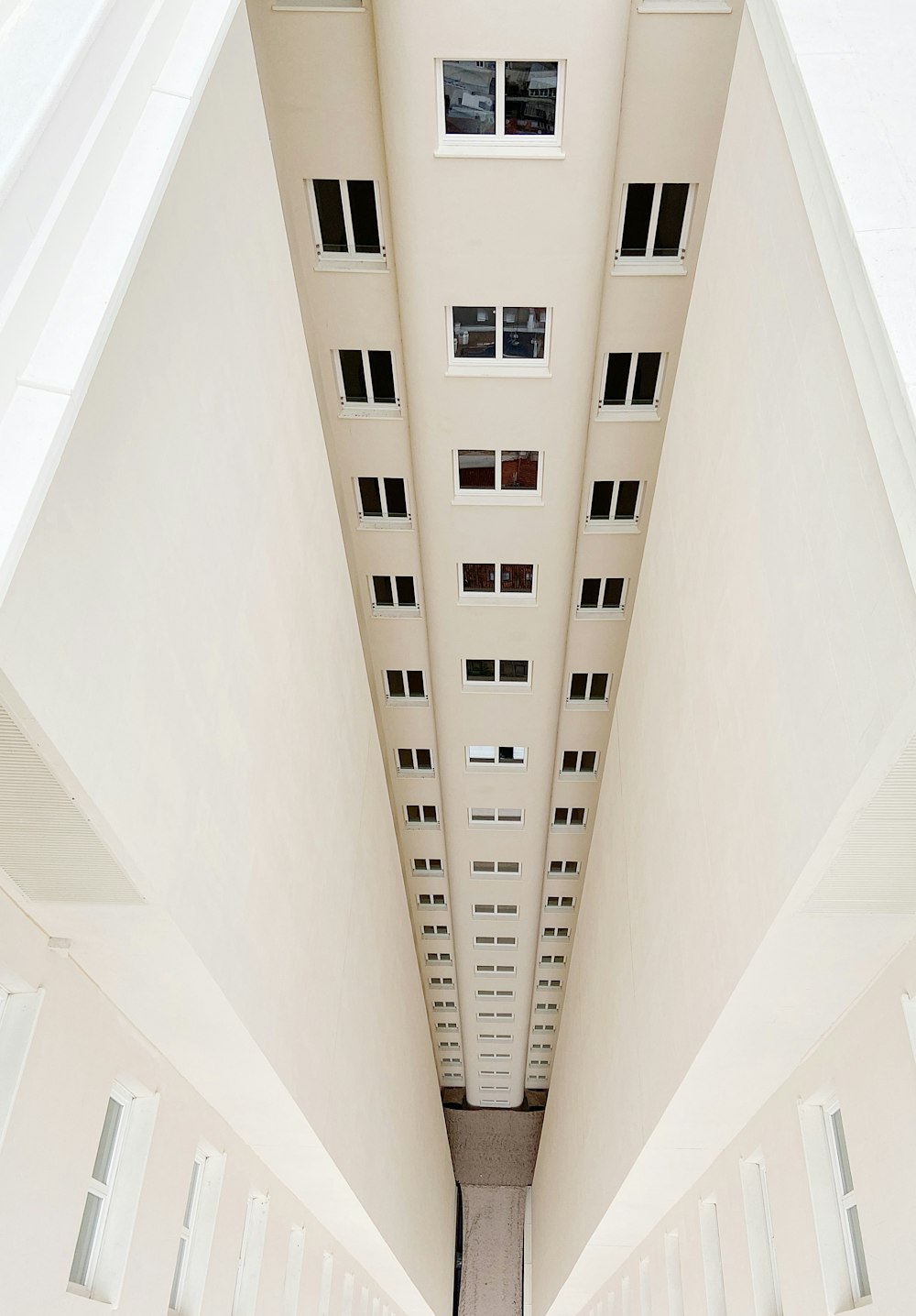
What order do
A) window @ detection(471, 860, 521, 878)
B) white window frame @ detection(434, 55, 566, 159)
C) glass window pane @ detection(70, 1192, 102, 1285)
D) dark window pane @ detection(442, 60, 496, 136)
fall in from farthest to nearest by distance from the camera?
window @ detection(471, 860, 521, 878) < white window frame @ detection(434, 55, 566, 159) < dark window pane @ detection(442, 60, 496, 136) < glass window pane @ detection(70, 1192, 102, 1285)

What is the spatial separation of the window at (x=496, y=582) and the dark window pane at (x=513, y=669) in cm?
228

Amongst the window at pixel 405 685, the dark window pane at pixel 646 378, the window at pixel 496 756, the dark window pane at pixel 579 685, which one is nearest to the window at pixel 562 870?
the window at pixel 496 756

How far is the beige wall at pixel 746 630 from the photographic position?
638 centimetres

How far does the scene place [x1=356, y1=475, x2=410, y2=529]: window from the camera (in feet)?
55.9

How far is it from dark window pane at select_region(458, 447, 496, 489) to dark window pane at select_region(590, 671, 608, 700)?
657 centimetres

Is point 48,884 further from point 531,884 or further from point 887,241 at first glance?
point 531,884

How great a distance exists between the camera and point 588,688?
22078 millimetres

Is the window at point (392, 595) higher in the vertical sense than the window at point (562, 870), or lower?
lower

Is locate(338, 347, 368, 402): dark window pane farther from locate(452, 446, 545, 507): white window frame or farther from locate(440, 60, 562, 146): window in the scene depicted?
locate(440, 60, 562, 146): window

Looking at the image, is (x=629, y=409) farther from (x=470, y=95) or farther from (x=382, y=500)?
(x=470, y=95)

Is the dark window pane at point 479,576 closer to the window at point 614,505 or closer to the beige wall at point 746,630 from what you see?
the window at point 614,505

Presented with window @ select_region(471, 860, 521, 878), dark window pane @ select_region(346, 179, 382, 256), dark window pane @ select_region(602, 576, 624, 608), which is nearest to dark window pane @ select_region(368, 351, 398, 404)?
dark window pane @ select_region(346, 179, 382, 256)

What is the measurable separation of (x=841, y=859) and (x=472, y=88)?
33.9ft

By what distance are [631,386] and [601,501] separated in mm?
2620
